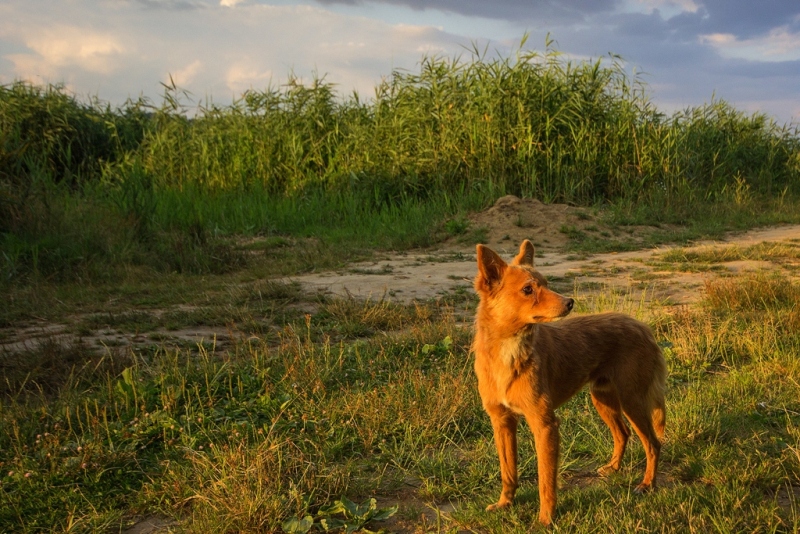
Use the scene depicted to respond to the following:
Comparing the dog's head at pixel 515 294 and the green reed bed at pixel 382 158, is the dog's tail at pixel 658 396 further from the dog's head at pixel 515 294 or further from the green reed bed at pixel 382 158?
the green reed bed at pixel 382 158

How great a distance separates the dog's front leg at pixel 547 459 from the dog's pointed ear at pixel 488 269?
27.1 inches

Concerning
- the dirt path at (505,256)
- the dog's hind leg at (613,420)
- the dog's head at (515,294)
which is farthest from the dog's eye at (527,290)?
the dirt path at (505,256)

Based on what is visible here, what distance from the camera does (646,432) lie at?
381 centimetres

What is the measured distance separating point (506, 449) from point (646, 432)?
0.80 metres

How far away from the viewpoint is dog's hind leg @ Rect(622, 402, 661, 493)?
381 cm

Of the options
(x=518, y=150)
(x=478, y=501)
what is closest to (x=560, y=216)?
(x=518, y=150)

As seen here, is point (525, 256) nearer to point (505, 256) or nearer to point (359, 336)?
point (359, 336)

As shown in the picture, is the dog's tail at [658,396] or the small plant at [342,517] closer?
the small plant at [342,517]

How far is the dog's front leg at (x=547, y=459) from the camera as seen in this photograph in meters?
3.40

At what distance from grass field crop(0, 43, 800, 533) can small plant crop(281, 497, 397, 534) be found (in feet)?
0.04

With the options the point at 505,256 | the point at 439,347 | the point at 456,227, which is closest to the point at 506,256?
the point at 505,256

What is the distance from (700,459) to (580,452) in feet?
2.22

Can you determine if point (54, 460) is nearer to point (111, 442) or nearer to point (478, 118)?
point (111, 442)

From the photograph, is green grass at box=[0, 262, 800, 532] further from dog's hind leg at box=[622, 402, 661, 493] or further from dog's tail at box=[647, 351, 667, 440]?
dog's tail at box=[647, 351, 667, 440]
